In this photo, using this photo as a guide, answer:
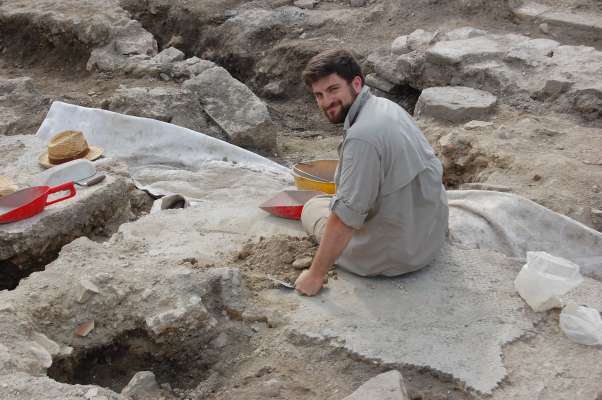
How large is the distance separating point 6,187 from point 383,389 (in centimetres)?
300

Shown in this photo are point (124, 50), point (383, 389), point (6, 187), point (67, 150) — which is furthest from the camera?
point (124, 50)

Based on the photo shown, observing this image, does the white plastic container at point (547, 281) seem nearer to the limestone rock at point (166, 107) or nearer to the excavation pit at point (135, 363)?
the excavation pit at point (135, 363)

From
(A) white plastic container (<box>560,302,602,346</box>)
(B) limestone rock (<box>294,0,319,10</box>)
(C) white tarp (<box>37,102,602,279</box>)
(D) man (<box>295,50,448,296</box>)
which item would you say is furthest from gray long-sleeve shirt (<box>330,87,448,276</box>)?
(B) limestone rock (<box>294,0,319,10</box>)

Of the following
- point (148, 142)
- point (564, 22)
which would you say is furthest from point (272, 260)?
point (564, 22)

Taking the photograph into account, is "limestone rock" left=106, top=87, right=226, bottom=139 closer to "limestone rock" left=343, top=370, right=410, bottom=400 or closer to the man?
the man

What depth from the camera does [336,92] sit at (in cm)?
343

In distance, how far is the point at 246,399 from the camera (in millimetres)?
3004

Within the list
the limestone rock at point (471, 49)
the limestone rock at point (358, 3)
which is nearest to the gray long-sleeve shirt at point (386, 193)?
the limestone rock at point (471, 49)

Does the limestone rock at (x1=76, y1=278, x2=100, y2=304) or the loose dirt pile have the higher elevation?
the limestone rock at (x1=76, y1=278, x2=100, y2=304)

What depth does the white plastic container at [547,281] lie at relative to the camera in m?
3.39

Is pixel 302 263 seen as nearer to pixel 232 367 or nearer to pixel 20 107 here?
pixel 232 367

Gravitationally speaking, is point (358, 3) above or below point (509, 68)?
above

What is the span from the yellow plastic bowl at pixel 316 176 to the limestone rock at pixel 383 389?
6.90 ft

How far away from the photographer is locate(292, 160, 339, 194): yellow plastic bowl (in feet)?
15.7
